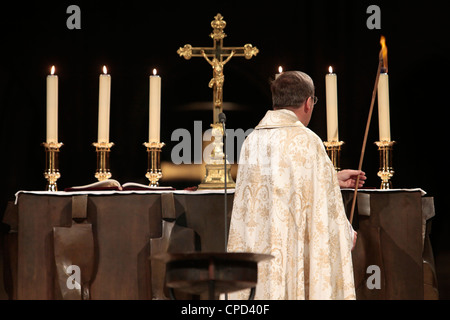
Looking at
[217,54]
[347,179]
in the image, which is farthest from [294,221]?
[217,54]

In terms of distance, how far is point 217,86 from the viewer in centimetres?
526

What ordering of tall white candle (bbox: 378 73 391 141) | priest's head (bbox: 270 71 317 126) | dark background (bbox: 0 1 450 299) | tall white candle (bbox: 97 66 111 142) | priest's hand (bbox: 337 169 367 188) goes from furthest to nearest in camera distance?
dark background (bbox: 0 1 450 299), tall white candle (bbox: 97 66 111 142), tall white candle (bbox: 378 73 391 141), priest's hand (bbox: 337 169 367 188), priest's head (bbox: 270 71 317 126)

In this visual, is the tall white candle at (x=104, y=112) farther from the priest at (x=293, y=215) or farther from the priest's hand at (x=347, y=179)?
the priest's hand at (x=347, y=179)

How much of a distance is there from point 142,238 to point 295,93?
1.32 metres

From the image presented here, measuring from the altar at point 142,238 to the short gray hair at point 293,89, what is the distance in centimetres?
80

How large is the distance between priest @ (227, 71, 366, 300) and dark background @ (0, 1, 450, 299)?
1958 mm

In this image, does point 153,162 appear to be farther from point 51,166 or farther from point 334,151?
point 334,151

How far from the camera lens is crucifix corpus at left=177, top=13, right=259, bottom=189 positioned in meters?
5.01

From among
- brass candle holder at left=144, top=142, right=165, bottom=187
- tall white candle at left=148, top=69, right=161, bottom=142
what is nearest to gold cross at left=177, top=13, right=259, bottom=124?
tall white candle at left=148, top=69, right=161, bottom=142

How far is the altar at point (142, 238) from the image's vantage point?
457 cm

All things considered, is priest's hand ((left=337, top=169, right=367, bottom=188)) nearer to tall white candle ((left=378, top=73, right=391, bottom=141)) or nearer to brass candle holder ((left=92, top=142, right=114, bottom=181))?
tall white candle ((left=378, top=73, right=391, bottom=141))

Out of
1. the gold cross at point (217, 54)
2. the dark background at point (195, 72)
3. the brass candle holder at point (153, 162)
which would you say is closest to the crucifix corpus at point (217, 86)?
the gold cross at point (217, 54)

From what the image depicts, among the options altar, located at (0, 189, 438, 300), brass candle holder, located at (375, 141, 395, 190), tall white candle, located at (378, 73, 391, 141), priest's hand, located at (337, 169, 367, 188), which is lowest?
altar, located at (0, 189, 438, 300)

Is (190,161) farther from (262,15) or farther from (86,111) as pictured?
(262,15)
